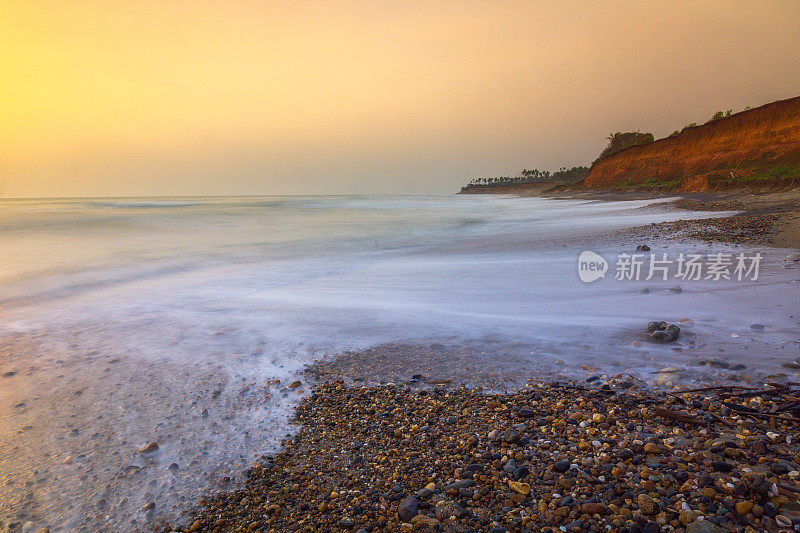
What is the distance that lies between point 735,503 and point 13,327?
7.27 metres

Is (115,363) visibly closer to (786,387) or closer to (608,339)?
(608,339)

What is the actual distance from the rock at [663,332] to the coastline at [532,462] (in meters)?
0.82

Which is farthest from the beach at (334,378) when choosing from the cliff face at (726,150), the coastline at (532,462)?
the cliff face at (726,150)

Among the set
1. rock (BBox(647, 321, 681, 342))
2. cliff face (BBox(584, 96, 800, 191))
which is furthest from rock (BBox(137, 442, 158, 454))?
cliff face (BBox(584, 96, 800, 191))

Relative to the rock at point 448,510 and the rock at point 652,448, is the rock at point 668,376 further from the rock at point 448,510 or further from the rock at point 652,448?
the rock at point 448,510

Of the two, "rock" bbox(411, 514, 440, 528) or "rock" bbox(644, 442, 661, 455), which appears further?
"rock" bbox(644, 442, 661, 455)

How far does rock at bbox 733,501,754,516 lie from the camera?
5.22ft

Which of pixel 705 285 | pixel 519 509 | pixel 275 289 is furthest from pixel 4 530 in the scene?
pixel 705 285

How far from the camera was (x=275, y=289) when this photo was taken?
7.68 metres

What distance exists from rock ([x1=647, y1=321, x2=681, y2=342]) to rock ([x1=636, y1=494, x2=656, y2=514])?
2421 mm

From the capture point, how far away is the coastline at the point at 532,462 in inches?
67.1

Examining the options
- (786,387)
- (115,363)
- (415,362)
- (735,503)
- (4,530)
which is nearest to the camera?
(735,503)

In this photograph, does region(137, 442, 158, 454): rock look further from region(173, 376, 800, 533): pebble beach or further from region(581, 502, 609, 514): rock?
region(581, 502, 609, 514): rock

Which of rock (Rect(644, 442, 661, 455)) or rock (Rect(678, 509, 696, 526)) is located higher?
rock (Rect(644, 442, 661, 455))
